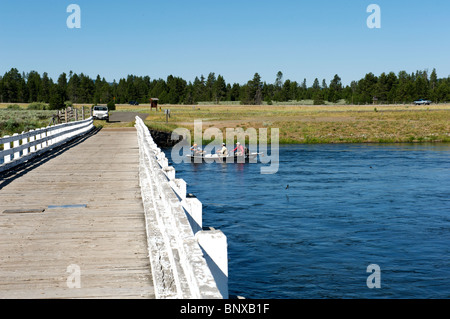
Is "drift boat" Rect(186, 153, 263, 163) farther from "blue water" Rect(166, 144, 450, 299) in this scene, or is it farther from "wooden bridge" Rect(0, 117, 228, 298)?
"wooden bridge" Rect(0, 117, 228, 298)

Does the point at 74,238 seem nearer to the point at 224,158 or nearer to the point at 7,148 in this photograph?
the point at 7,148

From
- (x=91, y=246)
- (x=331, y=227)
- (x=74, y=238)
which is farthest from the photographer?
(x=331, y=227)

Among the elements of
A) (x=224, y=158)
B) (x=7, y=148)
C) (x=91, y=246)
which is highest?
(x=7, y=148)

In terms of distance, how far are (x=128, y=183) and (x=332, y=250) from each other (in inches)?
259

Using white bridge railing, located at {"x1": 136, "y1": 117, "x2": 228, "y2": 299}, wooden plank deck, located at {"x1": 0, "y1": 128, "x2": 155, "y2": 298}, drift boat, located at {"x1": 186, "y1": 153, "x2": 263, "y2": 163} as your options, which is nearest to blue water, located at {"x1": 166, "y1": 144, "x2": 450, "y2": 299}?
drift boat, located at {"x1": 186, "y1": 153, "x2": 263, "y2": 163}

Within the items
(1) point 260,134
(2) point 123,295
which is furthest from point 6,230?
(1) point 260,134

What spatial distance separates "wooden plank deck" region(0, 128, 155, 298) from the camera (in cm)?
663

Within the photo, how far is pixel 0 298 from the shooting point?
621 cm

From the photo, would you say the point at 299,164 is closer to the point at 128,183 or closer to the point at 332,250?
the point at 332,250

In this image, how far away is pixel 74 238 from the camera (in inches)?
354

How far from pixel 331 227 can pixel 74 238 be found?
41.4 ft

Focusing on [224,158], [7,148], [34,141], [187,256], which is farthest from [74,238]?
[224,158]

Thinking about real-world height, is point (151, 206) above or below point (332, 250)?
above

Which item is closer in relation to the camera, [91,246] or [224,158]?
[91,246]
